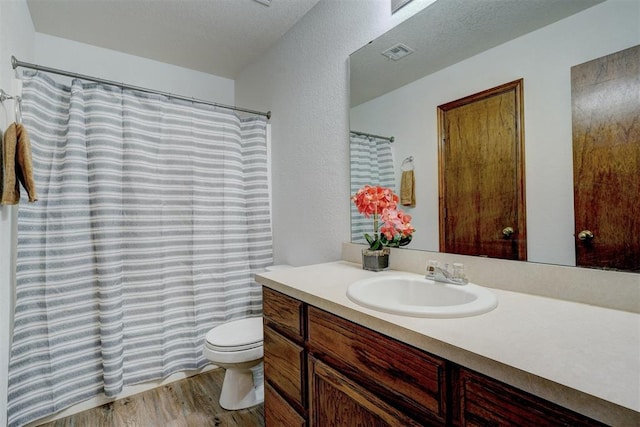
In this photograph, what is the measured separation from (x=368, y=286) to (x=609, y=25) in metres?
1.10

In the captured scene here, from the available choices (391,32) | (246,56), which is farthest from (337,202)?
(246,56)

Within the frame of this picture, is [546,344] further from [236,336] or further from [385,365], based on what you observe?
[236,336]

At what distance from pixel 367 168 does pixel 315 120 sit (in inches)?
23.0

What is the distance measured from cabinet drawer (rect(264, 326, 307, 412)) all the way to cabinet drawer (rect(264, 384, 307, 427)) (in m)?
0.03

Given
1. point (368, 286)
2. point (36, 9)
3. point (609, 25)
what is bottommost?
point (368, 286)

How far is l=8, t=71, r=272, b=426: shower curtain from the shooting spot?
5.33ft

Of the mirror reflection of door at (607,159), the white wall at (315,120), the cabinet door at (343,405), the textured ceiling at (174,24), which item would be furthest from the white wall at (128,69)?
the mirror reflection of door at (607,159)

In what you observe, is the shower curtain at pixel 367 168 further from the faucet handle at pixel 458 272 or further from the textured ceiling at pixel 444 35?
the faucet handle at pixel 458 272

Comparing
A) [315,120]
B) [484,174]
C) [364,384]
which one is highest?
[315,120]

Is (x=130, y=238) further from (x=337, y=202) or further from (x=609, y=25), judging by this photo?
(x=609, y=25)

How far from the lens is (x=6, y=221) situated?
4.71 ft

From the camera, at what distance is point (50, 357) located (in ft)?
5.41

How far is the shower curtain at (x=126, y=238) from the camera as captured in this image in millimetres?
1626

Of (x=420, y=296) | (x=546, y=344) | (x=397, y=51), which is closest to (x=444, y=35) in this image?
(x=397, y=51)
